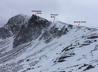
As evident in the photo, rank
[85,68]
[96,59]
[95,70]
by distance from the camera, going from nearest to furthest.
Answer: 1. [95,70]
2. [85,68]
3. [96,59]

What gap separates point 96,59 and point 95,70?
29.7 m

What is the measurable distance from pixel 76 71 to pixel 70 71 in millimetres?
7298

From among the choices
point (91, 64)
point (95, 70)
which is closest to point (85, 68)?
point (91, 64)

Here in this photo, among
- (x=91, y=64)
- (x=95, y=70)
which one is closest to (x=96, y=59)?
(x=91, y=64)

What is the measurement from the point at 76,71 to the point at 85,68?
541 cm

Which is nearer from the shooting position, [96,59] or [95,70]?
[95,70]

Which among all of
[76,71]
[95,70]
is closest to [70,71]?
[76,71]

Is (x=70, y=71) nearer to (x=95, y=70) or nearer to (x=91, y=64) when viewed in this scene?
(x=91, y=64)

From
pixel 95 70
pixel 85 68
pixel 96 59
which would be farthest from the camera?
pixel 96 59

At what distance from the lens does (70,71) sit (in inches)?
7692

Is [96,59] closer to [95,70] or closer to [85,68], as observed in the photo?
[85,68]

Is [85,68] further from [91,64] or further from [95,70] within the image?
[95,70]

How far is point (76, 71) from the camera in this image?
7426 inches

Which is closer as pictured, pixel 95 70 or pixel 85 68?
pixel 95 70
